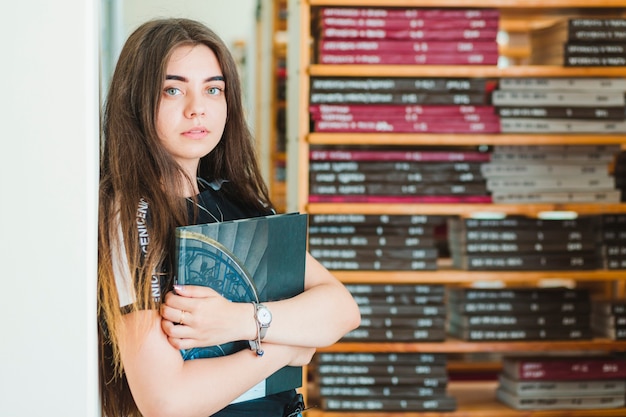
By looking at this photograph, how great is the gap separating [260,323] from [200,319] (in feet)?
0.36

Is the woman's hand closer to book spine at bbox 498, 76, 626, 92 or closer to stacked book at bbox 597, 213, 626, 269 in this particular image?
book spine at bbox 498, 76, 626, 92

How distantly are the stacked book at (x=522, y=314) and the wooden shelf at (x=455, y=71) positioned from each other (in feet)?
2.50

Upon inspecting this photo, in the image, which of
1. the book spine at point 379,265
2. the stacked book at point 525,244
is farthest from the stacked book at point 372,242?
the stacked book at point 525,244

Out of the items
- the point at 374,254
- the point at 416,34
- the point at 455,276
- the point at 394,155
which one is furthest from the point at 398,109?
the point at 455,276

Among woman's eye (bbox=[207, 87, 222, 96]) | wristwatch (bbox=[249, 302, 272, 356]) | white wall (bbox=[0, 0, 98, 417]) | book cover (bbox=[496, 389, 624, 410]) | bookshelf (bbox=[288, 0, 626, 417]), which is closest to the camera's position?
white wall (bbox=[0, 0, 98, 417])

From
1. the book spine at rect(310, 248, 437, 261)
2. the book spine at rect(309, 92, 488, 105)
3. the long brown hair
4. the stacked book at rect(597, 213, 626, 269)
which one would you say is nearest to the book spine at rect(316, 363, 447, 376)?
the book spine at rect(310, 248, 437, 261)

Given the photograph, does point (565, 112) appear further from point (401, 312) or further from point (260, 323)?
point (260, 323)

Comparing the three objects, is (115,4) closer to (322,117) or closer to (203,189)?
(322,117)

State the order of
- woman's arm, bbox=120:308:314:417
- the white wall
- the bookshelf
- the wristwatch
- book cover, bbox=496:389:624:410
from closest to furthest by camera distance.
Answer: the white wall, woman's arm, bbox=120:308:314:417, the wristwatch, the bookshelf, book cover, bbox=496:389:624:410

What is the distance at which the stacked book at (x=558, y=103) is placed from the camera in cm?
290

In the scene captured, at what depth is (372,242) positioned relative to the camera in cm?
288

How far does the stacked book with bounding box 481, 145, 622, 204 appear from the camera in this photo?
2.91 meters

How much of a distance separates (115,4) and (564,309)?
4.07 metres

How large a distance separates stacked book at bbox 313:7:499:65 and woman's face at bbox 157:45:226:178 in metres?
1.52
